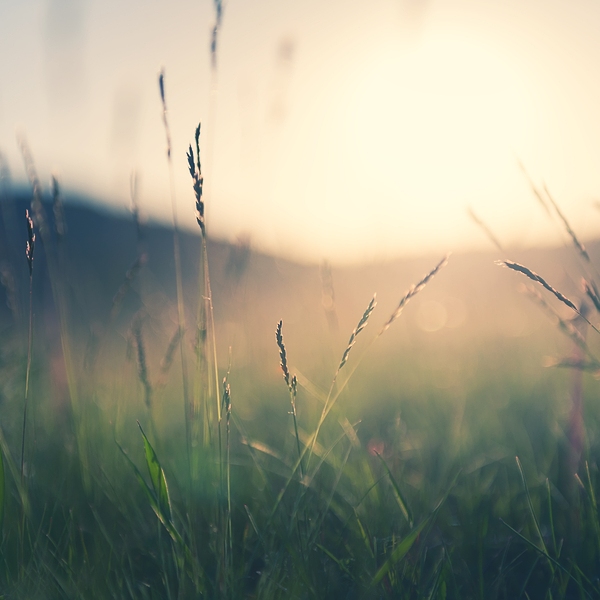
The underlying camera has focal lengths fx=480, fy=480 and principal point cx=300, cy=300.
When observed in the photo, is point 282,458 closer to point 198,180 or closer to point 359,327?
point 359,327

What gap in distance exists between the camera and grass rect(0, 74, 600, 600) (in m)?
0.87

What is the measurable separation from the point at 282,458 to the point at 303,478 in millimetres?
650

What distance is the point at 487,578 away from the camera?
1.02 meters

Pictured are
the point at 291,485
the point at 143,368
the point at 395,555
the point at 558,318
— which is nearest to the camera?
the point at 395,555

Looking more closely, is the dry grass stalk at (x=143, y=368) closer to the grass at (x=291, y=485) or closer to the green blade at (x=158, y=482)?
the grass at (x=291, y=485)

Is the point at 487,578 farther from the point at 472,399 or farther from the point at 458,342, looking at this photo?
the point at 458,342

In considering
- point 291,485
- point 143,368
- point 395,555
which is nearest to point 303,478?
point 395,555

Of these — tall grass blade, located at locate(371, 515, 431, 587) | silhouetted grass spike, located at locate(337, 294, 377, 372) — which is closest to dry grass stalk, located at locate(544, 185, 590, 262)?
silhouetted grass spike, located at locate(337, 294, 377, 372)

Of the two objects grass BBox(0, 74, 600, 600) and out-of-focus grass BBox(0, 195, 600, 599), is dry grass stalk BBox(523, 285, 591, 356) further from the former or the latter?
out-of-focus grass BBox(0, 195, 600, 599)

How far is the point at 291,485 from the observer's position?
142 centimetres

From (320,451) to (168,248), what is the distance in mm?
10421

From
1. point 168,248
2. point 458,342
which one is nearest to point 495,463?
point 458,342

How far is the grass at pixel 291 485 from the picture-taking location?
0.87 meters

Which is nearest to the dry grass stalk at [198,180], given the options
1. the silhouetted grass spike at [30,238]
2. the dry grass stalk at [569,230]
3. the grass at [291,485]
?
the grass at [291,485]
